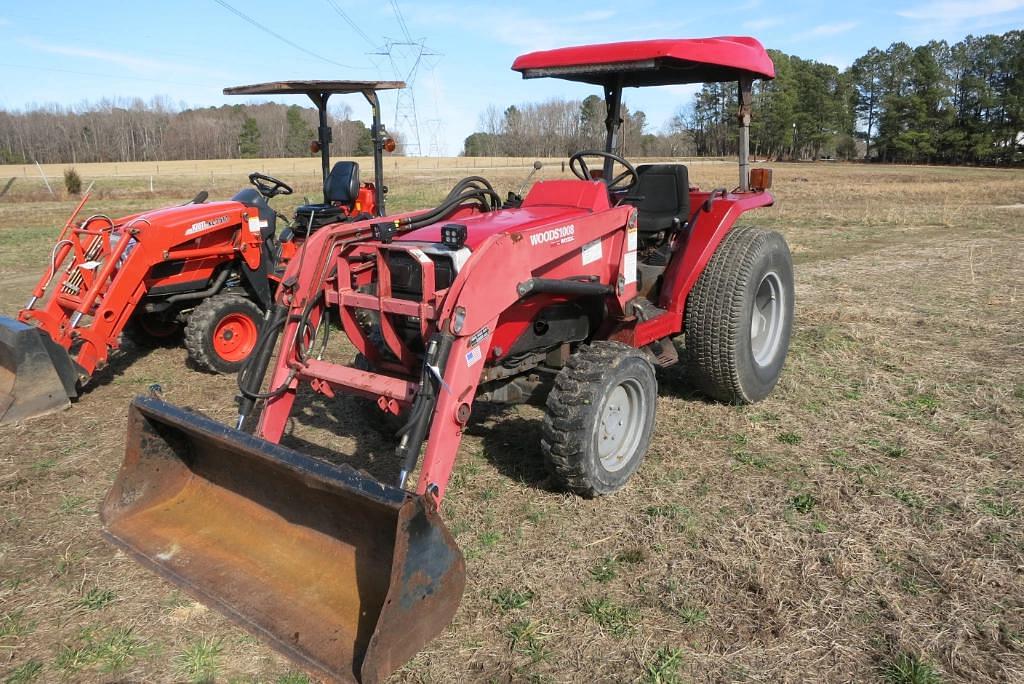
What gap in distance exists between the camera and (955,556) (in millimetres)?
3295

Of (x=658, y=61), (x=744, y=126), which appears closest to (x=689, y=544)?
(x=658, y=61)

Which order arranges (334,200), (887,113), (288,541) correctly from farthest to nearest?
(887,113), (334,200), (288,541)

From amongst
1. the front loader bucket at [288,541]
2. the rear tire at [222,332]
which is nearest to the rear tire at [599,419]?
the front loader bucket at [288,541]

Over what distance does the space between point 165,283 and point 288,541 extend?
12.8 ft

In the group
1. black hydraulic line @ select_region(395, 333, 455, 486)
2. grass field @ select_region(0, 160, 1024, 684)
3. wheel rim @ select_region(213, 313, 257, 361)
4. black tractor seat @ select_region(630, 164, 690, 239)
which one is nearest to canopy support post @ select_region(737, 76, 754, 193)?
black tractor seat @ select_region(630, 164, 690, 239)

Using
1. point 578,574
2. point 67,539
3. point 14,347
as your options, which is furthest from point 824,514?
point 14,347

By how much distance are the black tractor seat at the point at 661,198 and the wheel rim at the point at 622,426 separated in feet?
4.55

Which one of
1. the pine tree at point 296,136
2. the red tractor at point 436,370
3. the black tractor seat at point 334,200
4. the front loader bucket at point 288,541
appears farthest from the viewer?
the pine tree at point 296,136

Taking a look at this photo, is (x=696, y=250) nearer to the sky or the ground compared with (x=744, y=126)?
nearer to the ground

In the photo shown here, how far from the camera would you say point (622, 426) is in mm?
4031

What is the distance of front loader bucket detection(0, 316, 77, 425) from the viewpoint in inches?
200

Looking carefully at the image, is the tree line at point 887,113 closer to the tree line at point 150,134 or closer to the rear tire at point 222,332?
the tree line at point 150,134

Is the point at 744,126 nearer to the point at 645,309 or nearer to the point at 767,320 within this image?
the point at 767,320

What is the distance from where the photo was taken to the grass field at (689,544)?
9.04 ft
